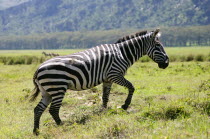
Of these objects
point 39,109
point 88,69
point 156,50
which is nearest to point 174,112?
point 88,69

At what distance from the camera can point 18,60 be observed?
34.8m

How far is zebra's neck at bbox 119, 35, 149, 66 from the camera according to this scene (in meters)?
8.31

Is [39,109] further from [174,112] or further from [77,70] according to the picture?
[174,112]

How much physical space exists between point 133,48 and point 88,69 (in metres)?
1.80

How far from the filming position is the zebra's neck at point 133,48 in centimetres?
831

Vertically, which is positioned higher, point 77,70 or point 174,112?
point 77,70

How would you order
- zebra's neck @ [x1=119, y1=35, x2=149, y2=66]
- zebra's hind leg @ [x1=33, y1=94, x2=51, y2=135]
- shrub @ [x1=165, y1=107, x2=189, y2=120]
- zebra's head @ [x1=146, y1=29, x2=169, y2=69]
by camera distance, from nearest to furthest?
shrub @ [x1=165, y1=107, x2=189, y2=120]
zebra's hind leg @ [x1=33, y1=94, x2=51, y2=135]
zebra's neck @ [x1=119, y1=35, x2=149, y2=66]
zebra's head @ [x1=146, y1=29, x2=169, y2=69]

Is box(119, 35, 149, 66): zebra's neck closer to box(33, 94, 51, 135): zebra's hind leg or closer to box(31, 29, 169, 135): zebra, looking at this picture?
box(31, 29, 169, 135): zebra

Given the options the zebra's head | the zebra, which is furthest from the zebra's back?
the zebra's head

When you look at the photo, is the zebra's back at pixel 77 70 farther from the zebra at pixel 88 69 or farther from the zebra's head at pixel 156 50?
the zebra's head at pixel 156 50

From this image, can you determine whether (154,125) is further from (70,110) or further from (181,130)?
(70,110)

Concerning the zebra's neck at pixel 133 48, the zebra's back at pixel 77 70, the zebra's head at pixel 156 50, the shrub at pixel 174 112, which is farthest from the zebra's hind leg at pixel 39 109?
the zebra's head at pixel 156 50

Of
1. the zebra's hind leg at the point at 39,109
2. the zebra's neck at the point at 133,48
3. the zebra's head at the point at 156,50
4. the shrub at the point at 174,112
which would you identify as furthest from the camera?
the zebra's head at the point at 156,50

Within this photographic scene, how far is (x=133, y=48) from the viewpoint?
841 cm
